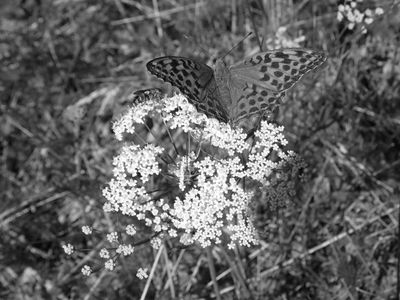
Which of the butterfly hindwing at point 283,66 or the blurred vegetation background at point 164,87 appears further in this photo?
the blurred vegetation background at point 164,87

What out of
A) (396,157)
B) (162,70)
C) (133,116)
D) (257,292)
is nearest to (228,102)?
(162,70)

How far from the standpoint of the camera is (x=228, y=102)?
4.74 metres

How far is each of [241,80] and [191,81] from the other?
1.49ft

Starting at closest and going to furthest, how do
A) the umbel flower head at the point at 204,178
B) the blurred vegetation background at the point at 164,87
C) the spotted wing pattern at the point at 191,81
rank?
1. the spotted wing pattern at the point at 191,81
2. the umbel flower head at the point at 204,178
3. the blurred vegetation background at the point at 164,87

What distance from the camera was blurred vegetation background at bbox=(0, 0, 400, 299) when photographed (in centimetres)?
613

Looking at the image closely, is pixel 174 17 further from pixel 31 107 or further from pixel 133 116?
A: pixel 133 116

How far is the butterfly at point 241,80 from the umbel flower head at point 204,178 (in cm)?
44

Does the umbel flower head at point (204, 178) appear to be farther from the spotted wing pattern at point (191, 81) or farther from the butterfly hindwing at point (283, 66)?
the butterfly hindwing at point (283, 66)

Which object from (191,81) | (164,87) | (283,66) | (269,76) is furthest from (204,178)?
(164,87)

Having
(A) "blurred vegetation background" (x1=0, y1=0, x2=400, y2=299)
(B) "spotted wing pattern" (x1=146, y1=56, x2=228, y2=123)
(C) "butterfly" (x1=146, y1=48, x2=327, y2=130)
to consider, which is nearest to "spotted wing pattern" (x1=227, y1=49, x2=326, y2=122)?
(C) "butterfly" (x1=146, y1=48, x2=327, y2=130)

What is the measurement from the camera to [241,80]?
4.70 meters

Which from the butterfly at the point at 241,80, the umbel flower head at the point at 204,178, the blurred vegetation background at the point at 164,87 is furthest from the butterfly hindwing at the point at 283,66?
the blurred vegetation background at the point at 164,87

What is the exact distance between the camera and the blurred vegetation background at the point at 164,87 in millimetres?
6133

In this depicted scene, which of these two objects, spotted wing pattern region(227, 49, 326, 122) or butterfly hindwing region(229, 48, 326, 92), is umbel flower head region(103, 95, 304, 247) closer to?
spotted wing pattern region(227, 49, 326, 122)
